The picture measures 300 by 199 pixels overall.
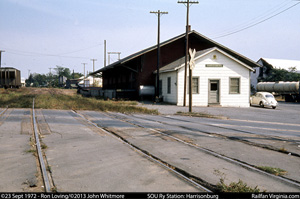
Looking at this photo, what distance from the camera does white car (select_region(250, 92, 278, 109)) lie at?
28719mm

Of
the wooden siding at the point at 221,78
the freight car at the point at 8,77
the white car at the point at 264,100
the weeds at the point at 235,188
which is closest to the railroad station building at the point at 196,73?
the wooden siding at the point at 221,78

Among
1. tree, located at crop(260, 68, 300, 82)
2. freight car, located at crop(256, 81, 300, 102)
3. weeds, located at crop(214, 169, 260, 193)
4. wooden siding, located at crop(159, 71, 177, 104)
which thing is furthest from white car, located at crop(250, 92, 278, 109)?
weeds, located at crop(214, 169, 260, 193)

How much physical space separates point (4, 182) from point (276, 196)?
4.22 meters

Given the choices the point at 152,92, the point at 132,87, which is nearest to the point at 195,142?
the point at 152,92

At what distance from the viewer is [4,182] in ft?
16.4

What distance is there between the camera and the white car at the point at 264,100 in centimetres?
2872

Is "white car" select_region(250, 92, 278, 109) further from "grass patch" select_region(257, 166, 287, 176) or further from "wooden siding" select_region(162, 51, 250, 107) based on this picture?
"grass patch" select_region(257, 166, 287, 176)

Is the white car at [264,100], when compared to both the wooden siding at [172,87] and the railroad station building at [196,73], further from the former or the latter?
the wooden siding at [172,87]

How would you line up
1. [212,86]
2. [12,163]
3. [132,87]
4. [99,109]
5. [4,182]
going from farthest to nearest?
[132,87] < [212,86] < [99,109] < [12,163] < [4,182]

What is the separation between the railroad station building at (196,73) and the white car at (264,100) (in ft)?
5.76

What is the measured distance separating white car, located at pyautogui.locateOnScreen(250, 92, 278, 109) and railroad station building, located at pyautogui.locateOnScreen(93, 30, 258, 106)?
1.75m

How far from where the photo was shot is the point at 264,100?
29.5 m

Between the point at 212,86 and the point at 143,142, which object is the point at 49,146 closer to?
the point at 143,142

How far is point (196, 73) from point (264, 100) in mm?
7321
